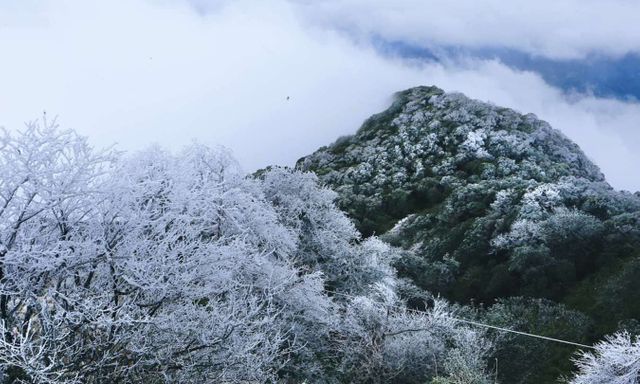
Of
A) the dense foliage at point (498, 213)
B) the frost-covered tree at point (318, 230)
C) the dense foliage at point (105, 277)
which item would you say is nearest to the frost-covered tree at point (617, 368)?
the dense foliage at point (105, 277)

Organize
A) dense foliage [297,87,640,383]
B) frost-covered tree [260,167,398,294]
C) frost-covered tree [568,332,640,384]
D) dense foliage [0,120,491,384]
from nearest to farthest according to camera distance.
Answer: dense foliage [0,120,491,384], frost-covered tree [568,332,640,384], frost-covered tree [260,167,398,294], dense foliage [297,87,640,383]

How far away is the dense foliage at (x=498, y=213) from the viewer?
2933 centimetres

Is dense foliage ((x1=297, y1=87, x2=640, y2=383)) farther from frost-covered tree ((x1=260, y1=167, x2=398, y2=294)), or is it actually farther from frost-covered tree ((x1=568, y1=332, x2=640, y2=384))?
frost-covered tree ((x1=568, y1=332, x2=640, y2=384))

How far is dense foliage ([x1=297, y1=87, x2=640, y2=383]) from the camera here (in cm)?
2933

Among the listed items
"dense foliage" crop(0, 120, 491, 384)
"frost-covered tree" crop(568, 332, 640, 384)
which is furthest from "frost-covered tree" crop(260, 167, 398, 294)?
"frost-covered tree" crop(568, 332, 640, 384)

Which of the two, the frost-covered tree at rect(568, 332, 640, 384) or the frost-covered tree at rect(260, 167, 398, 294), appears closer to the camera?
the frost-covered tree at rect(568, 332, 640, 384)

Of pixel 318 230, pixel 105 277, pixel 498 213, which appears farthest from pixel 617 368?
pixel 498 213

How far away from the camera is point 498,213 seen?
46.3m

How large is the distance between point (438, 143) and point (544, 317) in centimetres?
4882

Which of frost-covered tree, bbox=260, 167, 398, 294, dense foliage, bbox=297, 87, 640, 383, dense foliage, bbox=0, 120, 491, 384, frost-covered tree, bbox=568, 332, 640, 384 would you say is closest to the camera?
dense foliage, bbox=0, 120, 491, 384

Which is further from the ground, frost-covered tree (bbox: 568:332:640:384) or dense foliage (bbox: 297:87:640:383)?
dense foliage (bbox: 297:87:640:383)

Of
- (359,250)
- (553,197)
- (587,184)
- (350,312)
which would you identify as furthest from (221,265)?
(587,184)

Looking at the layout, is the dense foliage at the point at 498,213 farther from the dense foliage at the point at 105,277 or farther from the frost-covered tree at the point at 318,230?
the dense foliage at the point at 105,277

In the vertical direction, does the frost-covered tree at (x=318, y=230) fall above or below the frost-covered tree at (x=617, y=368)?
above
